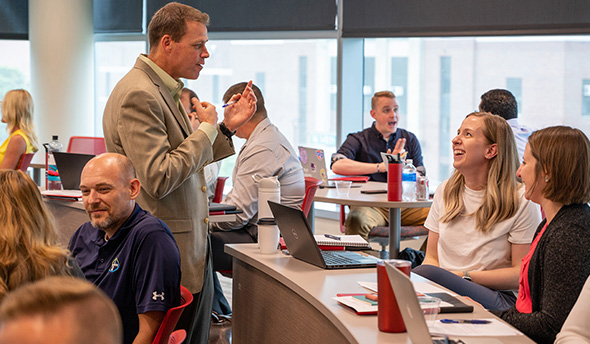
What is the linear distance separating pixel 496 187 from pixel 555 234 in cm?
77

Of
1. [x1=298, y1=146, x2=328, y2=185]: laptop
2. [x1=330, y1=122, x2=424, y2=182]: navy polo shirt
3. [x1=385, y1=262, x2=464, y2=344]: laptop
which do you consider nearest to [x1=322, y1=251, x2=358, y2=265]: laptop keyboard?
[x1=385, y1=262, x2=464, y2=344]: laptop

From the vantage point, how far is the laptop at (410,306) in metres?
1.35

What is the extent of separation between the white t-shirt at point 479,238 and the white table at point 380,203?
3.30ft

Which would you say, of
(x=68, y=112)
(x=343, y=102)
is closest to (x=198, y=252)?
(x=343, y=102)

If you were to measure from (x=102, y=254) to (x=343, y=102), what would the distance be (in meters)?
5.18

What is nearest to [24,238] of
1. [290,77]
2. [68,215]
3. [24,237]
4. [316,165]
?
[24,237]

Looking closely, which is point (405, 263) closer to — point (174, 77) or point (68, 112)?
point (174, 77)

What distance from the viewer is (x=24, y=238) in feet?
5.66

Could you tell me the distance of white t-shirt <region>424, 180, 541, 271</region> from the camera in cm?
265

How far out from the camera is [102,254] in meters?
2.28

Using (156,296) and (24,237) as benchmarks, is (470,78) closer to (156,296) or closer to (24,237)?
(156,296)

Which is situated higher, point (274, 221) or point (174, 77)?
point (174, 77)

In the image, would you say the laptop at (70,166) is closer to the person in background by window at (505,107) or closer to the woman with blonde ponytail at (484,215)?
the woman with blonde ponytail at (484,215)

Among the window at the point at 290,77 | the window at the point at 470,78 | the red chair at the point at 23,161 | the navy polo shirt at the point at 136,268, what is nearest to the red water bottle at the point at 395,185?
the navy polo shirt at the point at 136,268
